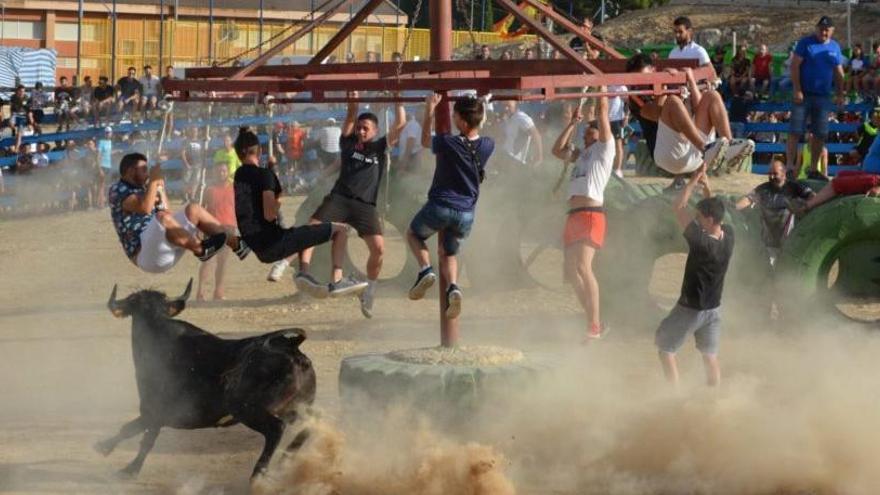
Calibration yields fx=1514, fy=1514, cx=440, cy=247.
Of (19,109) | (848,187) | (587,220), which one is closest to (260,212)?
(587,220)

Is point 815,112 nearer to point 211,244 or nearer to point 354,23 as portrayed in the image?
point 354,23

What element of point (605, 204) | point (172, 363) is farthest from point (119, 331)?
point (172, 363)

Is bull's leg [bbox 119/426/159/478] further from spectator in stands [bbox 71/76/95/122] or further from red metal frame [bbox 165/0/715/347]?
spectator in stands [bbox 71/76/95/122]

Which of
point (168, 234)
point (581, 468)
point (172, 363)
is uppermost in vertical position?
point (168, 234)

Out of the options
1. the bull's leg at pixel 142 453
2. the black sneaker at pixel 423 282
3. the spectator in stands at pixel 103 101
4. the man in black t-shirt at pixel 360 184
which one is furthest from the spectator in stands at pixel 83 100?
the bull's leg at pixel 142 453

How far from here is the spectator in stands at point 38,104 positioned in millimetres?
31672

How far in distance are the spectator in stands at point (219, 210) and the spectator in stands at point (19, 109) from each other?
1451cm

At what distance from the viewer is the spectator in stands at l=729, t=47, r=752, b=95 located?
2536cm

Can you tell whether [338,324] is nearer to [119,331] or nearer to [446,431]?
[119,331]

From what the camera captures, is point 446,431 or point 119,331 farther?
point 119,331

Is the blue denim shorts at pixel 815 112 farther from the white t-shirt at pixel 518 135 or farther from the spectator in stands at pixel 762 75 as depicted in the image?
the spectator in stands at pixel 762 75

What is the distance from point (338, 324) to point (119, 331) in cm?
229

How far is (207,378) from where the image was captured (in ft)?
31.3

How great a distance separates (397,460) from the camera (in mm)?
9508
